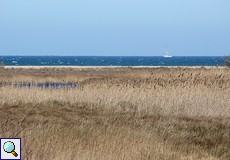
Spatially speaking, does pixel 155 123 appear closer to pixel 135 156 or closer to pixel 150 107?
pixel 150 107

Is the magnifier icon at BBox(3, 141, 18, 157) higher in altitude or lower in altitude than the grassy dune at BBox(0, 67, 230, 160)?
higher

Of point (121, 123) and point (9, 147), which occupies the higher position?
point (9, 147)

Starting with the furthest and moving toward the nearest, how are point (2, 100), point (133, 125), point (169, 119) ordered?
point (2, 100) < point (169, 119) < point (133, 125)

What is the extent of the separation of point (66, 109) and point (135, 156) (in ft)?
18.6

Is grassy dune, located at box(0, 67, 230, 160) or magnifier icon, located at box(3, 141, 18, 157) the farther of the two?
grassy dune, located at box(0, 67, 230, 160)

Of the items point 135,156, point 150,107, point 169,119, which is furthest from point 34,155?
point 150,107

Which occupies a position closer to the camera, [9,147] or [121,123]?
[9,147]

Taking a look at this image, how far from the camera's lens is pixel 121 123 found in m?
10.1

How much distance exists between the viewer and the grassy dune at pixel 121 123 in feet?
23.3

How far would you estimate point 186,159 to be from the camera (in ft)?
23.4

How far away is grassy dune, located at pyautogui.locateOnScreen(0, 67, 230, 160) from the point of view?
7.11 m

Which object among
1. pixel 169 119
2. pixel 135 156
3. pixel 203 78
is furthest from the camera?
pixel 203 78

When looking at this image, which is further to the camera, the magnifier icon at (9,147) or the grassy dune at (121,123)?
the grassy dune at (121,123)

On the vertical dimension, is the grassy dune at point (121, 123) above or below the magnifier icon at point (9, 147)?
below
